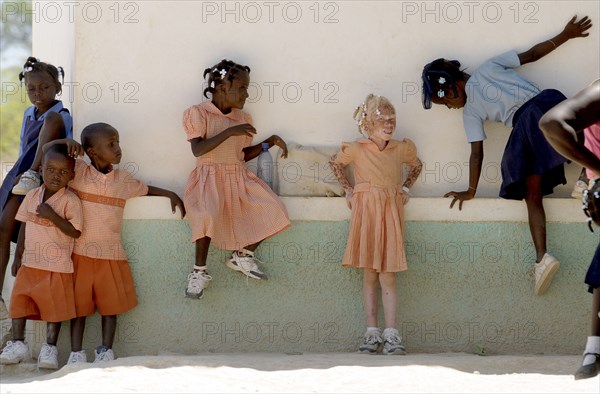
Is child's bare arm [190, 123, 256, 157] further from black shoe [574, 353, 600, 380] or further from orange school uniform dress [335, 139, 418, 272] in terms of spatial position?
black shoe [574, 353, 600, 380]

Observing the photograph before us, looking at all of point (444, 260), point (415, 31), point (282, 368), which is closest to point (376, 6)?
point (415, 31)

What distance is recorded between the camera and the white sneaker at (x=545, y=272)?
649cm

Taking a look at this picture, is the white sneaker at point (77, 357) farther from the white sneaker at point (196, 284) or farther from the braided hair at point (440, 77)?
the braided hair at point (440, 77)

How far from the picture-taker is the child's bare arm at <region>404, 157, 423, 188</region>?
6809 millimetres

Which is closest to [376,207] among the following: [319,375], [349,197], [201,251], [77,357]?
Answer: [349,197]

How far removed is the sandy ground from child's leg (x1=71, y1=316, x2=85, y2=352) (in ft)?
0.98

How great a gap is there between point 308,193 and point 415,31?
4.32ft

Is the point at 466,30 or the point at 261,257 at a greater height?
the point at 466,30

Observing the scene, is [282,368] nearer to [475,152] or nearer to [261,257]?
[261,257]

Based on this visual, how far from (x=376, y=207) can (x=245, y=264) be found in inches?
36.1

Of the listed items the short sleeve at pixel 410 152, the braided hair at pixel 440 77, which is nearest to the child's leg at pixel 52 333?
the short sleeve at pixel 410 152

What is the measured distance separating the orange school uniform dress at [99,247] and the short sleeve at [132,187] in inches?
0.9

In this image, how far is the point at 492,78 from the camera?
22.2 feet

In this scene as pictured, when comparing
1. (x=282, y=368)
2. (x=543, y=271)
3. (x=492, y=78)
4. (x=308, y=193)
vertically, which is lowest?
(x=282, y=368)
